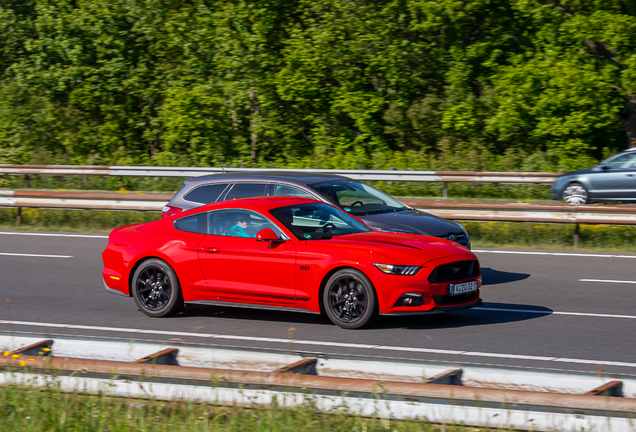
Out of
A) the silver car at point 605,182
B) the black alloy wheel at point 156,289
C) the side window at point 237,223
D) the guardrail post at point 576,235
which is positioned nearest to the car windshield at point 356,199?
the side window at point 237,223

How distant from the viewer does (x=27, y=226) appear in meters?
17.8

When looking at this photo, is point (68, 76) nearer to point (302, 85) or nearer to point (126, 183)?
point (126, 183)

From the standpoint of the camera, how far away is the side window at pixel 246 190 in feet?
34.7

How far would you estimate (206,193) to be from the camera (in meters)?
10.8

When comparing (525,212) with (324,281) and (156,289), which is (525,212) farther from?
(156,289)

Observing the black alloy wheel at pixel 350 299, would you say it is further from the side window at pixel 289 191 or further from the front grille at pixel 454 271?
the side window at pixel 289 191

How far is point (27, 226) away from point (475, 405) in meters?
15.6

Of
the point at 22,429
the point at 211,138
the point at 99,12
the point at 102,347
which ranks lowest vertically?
the point at 22,429

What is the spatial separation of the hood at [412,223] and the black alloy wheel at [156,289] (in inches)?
107

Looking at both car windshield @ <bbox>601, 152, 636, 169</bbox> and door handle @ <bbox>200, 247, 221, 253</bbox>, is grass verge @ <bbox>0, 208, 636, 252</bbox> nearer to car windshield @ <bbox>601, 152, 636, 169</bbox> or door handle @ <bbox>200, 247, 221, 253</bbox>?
car windshield @ <bbox>601, 152, 636, 169</bbox>

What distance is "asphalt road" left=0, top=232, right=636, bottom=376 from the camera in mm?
7105

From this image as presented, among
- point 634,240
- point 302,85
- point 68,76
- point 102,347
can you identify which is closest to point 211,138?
point 302,85

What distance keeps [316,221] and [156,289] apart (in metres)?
2.02

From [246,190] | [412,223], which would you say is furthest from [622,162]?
[246,190]
